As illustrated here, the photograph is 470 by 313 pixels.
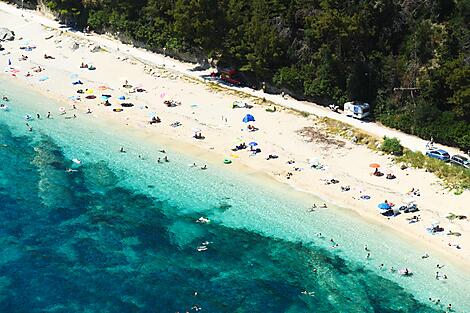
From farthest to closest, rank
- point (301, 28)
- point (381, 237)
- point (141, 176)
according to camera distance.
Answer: point (301, 28), point (141, 176), point (381, 237)

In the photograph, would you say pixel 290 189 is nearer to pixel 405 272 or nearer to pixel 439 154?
pixel 405 272

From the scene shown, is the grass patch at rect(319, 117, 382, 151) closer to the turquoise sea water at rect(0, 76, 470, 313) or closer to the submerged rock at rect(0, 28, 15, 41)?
the turquoise sea water at rect(0, 76, 470, 313)

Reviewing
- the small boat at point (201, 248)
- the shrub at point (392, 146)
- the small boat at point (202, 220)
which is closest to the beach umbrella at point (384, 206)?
the shrub at point (392, 146)

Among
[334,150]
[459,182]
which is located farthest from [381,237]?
[334,150]

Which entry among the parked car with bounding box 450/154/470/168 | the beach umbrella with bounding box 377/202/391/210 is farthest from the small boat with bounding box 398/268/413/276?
the parked car with bounding box 450/154/470/168

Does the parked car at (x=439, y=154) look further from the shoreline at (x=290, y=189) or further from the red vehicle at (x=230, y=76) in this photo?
the red vehicle at (x=230, y=76)

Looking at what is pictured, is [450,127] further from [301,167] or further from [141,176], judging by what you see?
[141,176]

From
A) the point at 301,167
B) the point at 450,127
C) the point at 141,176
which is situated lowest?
the point at 141,176
